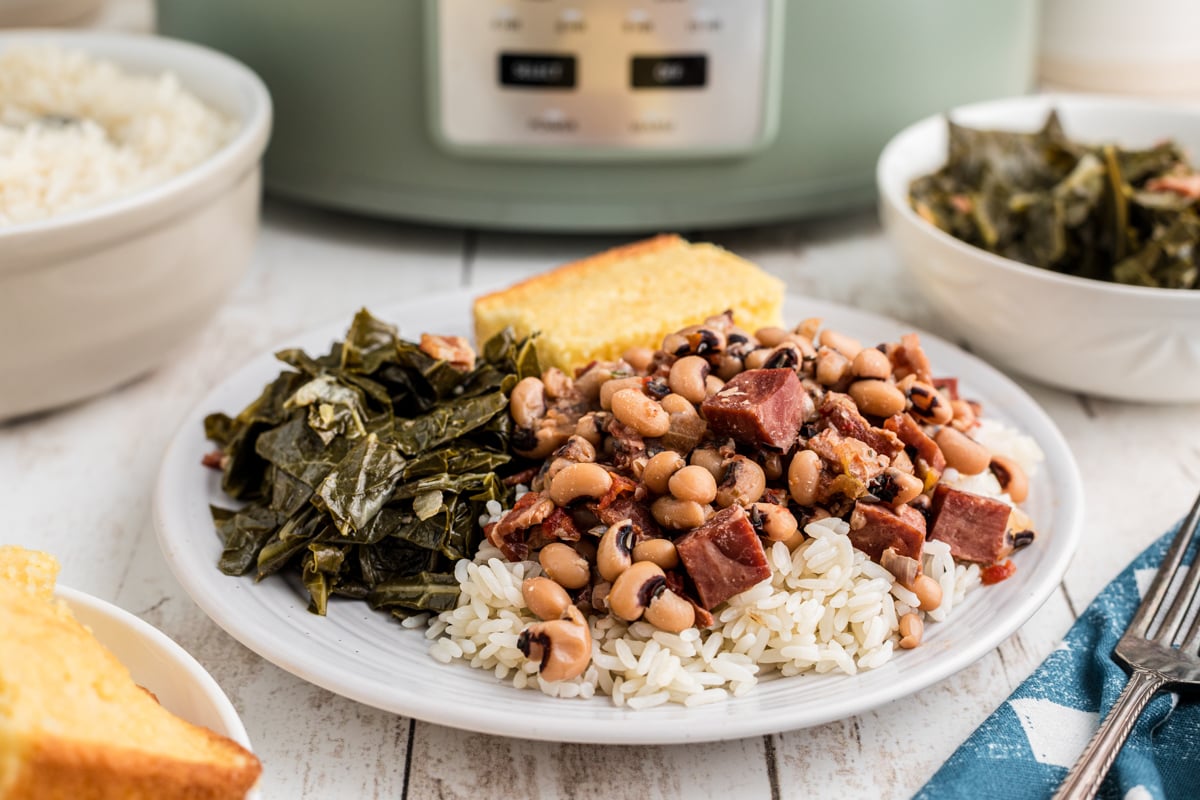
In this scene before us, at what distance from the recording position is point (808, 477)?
5.96ft

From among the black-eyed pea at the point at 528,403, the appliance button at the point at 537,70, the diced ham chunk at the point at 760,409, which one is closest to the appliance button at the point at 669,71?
the appliance button at the point at 537,70

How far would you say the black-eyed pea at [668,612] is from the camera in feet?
5.47

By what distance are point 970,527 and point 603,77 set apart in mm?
1544

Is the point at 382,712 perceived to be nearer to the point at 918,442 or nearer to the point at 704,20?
the point at 918,442

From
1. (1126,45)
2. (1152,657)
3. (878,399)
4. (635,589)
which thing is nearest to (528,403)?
(635,589)

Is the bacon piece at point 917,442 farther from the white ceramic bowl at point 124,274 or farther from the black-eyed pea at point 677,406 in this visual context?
the white ceramic bowl at point 124,274

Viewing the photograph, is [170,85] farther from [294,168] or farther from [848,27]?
[848,27]

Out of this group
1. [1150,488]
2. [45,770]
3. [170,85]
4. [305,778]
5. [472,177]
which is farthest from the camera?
[472,177]

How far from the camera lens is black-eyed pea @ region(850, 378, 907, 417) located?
195 cm

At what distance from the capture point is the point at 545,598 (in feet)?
5.57

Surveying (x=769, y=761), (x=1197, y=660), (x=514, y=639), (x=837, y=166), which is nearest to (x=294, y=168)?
(x=837, y=166)

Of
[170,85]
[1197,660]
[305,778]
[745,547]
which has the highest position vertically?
[170,85]

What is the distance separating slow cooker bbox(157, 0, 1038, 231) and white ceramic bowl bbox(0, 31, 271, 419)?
311 mm

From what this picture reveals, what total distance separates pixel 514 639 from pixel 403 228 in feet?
6.64
